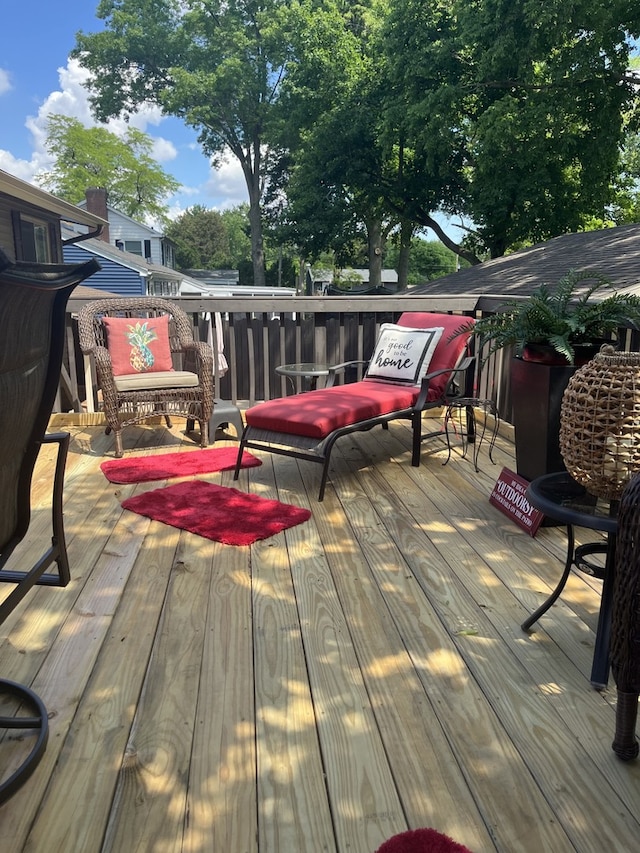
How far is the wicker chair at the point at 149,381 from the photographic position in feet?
14.3

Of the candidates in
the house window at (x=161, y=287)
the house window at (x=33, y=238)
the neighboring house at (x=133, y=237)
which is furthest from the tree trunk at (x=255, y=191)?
the house window at (x=33, y=238)

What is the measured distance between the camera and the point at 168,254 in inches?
1348

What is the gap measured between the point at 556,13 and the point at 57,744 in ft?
40.7

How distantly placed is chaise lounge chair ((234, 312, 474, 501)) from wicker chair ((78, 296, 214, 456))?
2.10ft

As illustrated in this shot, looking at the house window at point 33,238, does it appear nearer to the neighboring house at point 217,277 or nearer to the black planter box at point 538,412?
the black planter box at point 538,412

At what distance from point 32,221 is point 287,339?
26.2 ft

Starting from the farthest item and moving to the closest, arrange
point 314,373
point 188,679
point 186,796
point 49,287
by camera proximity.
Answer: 1. point 314,373
2. point 188,679
3. point 186,796
4. point 49,287

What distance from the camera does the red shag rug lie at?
4.27 feet

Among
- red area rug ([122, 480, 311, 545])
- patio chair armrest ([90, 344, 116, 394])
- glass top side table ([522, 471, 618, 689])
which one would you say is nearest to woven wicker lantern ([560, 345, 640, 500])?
glass top side table ([522, 471, 618, 689])

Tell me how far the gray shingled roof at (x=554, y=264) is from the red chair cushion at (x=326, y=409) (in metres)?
2.89

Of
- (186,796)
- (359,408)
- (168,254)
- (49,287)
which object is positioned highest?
(168,254)

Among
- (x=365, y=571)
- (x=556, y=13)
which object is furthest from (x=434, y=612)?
(x=556, y=13)

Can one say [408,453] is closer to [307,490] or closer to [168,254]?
[307,490]

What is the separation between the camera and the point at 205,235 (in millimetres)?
61656
